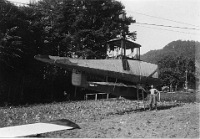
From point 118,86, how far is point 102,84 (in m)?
1.16

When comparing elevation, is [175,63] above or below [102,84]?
above

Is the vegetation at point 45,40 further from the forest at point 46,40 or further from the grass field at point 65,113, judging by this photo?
the grass field at point 65,113

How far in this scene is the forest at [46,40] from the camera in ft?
77.8

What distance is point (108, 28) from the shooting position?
1347 inches

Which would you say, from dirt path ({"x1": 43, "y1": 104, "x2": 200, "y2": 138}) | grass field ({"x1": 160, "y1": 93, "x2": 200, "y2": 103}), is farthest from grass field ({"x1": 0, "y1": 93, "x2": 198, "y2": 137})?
dirt path ({"x1": 43, "y1": 104, "x2": 200, "y2": 138})

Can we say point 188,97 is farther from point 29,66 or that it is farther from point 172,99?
point 29,66

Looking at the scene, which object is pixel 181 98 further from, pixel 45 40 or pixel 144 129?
pixel 45 40

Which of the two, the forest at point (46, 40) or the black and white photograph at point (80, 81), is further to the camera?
the forest at point (46, 40)

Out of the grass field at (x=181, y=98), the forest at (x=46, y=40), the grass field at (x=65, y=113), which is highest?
the forest at (x=46, y=40)

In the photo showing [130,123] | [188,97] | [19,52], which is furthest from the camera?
[19,52]

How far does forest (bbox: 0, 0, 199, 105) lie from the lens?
23719 millimetres

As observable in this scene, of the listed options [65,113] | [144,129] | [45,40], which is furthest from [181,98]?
[45,40]

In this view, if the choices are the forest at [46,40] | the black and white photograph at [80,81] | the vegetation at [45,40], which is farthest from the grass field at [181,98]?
the vegetation at [45,40]

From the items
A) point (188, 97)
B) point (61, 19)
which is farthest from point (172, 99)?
point (61, 19)
